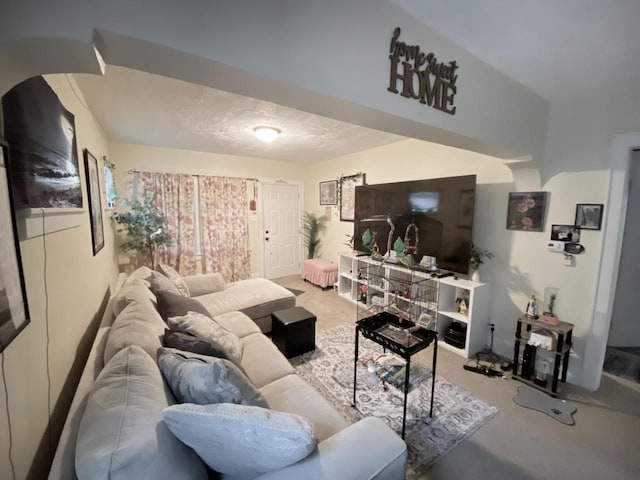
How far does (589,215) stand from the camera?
2.11 metres

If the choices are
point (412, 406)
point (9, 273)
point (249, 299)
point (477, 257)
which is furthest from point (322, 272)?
point (9, 273)

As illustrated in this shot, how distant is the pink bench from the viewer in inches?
177

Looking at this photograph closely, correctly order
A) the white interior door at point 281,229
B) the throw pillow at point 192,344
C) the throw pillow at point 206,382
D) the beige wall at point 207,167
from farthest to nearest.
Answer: the white interior door at point 281,229 < the beige wall at point 207,167 < the throw pillow at point 192,344 < the throw pillow at point 206,382

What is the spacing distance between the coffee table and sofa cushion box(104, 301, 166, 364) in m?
1.27

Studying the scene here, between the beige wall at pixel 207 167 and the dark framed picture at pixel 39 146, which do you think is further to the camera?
the beige wall at pixel 207 167

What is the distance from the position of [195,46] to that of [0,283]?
93 cm

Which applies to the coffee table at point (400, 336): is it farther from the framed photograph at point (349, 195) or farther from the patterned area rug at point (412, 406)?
the framed photograph at point (349, 195)

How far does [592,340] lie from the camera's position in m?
2.13

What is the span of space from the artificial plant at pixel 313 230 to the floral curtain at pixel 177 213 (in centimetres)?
218

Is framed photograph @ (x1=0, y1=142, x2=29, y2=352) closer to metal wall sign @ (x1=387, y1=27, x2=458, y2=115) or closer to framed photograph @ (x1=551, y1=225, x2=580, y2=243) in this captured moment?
metal wall sign @ (x1=387, y1=27, x2=458, y2=115)

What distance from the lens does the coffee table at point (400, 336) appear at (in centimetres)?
163

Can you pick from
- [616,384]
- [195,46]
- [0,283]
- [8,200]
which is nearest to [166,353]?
[0,283]

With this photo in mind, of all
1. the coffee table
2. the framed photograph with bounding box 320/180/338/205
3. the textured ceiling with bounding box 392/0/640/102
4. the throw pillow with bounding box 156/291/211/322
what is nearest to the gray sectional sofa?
the throw pillow with bounding box 156/291/211/322

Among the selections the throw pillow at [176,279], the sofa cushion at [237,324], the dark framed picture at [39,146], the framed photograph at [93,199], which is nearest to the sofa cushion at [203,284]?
the throw pillow at [176,279]
